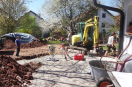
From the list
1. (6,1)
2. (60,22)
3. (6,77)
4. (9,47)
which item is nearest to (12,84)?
(6,77)

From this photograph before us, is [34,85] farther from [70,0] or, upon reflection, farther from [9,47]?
[70,0]

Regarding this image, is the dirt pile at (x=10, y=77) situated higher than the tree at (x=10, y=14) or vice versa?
the tree at (x=10, y=14)

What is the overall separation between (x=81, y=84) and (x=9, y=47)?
13516 mm

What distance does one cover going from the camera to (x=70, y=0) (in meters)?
20.7

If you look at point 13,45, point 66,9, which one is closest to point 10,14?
point 13,45

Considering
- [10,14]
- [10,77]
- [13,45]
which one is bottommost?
[10,77]

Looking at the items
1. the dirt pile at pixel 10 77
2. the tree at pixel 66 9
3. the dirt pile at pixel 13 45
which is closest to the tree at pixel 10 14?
the dirt pile at pixel 13 45

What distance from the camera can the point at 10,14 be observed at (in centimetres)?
1798

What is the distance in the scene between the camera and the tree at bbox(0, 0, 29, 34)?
56.5 ft

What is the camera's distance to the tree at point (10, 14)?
56.5ft

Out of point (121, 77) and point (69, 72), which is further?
point (69, 72)

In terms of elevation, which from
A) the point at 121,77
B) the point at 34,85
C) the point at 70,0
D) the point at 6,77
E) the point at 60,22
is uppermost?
the point at 70,0

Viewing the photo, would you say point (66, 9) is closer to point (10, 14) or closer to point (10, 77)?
point (10, 14)

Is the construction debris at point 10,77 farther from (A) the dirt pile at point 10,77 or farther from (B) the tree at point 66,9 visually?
(B) the tree at point 66,9
